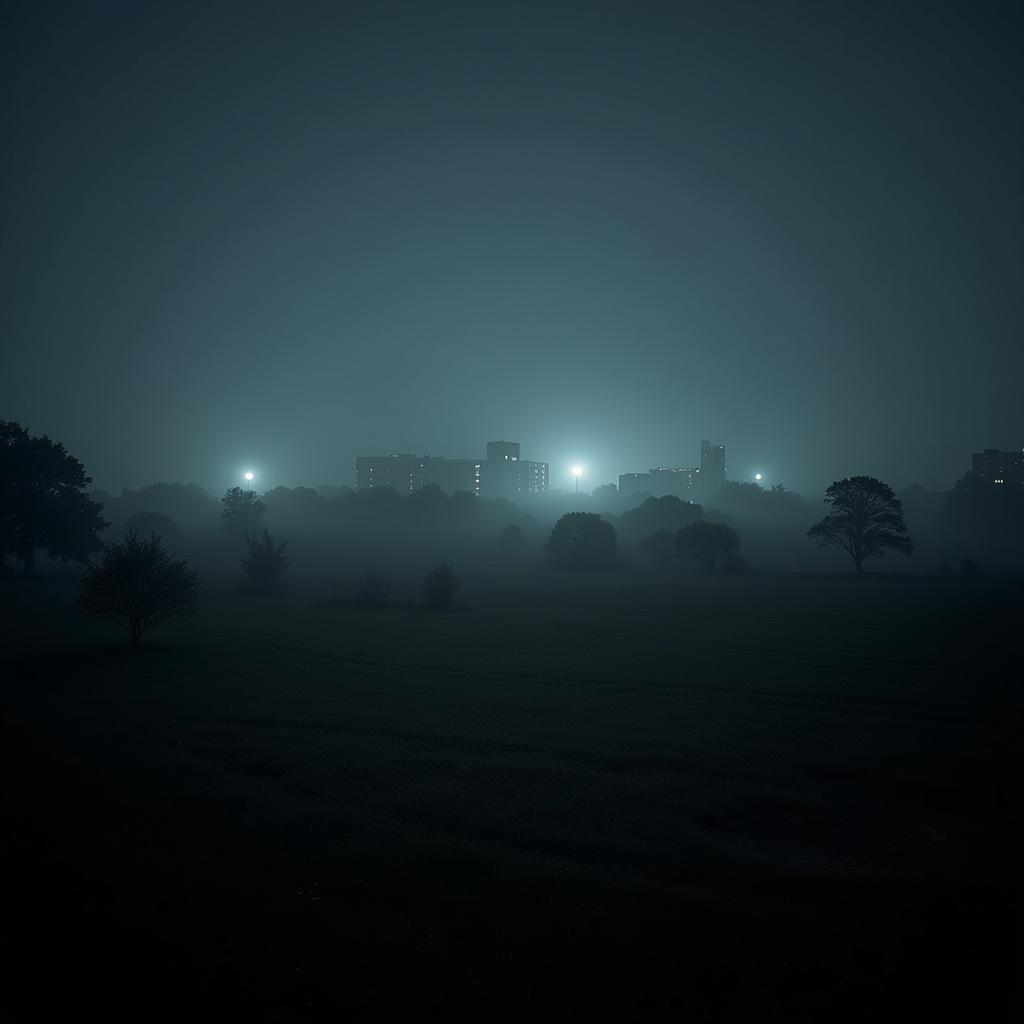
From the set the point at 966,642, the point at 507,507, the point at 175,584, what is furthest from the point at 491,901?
the point at 507,507

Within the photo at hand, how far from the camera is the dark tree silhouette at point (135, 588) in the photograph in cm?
3406

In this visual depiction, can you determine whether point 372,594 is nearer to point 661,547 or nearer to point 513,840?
point 513,840

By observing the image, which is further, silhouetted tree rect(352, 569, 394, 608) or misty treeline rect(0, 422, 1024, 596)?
misty treeline rect(0, 422, 1024, 596)

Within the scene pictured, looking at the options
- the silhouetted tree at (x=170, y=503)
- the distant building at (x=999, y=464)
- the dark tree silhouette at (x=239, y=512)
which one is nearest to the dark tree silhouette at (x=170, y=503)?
the silhouetted tree at (x=170, y=503)

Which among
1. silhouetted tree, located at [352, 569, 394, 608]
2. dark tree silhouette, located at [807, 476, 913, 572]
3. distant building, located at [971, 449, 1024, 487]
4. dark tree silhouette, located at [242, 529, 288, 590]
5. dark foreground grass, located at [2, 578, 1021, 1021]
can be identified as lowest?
dark foreground grass, located at [2, 578, 1021, 1021]

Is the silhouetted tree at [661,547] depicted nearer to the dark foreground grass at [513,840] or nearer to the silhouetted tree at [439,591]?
the silhouetted tree at [439,591]

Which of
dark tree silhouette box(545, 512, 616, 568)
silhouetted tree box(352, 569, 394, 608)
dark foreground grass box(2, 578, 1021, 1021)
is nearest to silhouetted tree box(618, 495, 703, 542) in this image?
dark tree silhouette box(545, 512, 616, 568)

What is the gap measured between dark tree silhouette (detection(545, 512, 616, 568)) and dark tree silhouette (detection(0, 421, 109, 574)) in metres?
66.0

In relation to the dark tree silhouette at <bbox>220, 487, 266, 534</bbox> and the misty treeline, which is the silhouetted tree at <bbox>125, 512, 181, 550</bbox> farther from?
the dark tree silhouette at <bbox>220, 487, 266, 534</bbox>

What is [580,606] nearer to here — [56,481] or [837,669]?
[837,669]

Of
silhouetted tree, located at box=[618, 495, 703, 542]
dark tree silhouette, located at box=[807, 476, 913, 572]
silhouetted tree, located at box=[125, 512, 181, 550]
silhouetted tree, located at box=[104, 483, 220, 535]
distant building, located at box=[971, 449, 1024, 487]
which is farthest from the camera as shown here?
distant building, located at box=[971, 449, 1024, 487]

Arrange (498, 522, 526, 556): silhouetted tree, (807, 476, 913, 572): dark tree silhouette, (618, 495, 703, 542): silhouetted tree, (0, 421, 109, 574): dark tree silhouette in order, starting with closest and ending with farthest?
(0, 421, 109, 574): dark tree silhouette → (807, 476, 913, 572): dark tree silhouette → (498, 522, 526, 556): silhouetted tree → (618, 495, 703, 542): silhouetted tree

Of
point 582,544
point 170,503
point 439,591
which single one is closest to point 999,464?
point 582,544

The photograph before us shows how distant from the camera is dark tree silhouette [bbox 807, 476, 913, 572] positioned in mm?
82375
